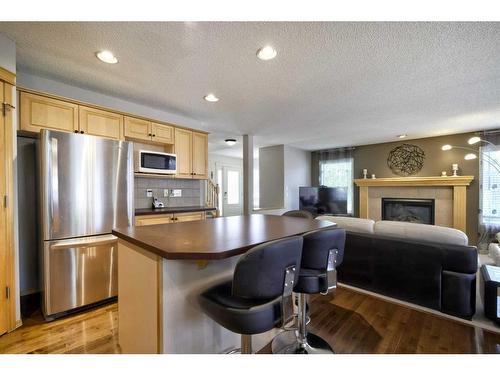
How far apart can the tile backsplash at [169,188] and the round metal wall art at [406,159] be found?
472 cm

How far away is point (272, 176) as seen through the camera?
20.1 feet

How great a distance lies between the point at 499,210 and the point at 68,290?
265 inches

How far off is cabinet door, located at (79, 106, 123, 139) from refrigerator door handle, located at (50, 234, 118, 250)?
3.73ft

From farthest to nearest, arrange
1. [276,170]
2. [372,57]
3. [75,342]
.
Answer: [276,170] → [372,57] → [75,342]

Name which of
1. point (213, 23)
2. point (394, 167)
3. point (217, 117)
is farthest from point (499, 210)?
point (213, 23)

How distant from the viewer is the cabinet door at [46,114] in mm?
2051

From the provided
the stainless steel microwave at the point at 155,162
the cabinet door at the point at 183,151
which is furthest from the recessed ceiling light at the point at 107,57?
the cabinet door at the point at 183,151

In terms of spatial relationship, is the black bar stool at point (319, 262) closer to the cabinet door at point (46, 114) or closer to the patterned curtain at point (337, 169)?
the cabinet door at point (46, 114)

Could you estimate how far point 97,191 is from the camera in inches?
89.7

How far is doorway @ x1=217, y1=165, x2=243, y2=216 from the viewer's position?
7.53 meters

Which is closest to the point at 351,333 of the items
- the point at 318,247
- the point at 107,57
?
the point at 318,247

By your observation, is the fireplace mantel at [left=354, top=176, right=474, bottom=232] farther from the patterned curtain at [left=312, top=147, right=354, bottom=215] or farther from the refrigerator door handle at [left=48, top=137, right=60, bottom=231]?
the refrigerator door handle at [left=48, top=137, right=60, bottom=231]
